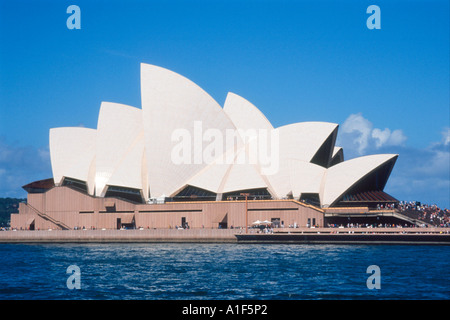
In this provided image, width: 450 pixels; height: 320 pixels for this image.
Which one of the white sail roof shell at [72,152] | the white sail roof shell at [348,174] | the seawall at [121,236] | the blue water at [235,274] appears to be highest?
the white sail roof shell at [72,152]

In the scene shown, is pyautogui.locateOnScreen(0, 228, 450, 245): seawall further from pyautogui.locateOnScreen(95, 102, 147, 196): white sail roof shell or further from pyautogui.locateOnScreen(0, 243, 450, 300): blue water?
pyautogui.locateOnScreen(95, 102, 147, 196): white sail roof shell

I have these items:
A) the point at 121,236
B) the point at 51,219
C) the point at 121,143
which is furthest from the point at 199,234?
the point at 51,219

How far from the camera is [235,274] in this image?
2927 centimetres

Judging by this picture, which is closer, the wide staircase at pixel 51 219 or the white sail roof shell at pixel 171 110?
the white sail roof shell at pixel 171 110

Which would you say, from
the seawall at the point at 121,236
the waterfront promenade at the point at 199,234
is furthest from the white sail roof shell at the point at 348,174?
the seawall at the point at 121,236

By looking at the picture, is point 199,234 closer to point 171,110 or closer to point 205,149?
point 205,149

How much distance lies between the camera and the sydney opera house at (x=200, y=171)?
6031cm

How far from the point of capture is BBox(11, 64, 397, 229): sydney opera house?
2375 inches

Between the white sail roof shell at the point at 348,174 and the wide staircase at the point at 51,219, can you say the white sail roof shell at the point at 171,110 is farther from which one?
the wide staircase at the point at 51,219

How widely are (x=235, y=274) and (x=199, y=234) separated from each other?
27.1 metres

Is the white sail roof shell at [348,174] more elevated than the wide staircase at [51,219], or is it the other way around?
the white sail roof shell at [348,174]

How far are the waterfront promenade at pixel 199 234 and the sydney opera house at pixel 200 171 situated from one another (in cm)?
438

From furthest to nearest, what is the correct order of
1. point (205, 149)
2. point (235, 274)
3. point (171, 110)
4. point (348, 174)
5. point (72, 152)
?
point (72, 152) → point (205, 149) → point (171, 110) → point (348, 174) → point (235, 274)
